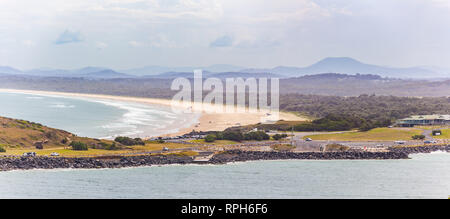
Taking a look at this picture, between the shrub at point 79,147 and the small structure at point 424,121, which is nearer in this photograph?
the shrub at point 79,147

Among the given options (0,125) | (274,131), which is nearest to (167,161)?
(0,125)

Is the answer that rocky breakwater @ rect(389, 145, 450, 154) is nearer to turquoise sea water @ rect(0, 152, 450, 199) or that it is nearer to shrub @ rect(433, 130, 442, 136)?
shrub @ rect(433, 130, 442, 136)

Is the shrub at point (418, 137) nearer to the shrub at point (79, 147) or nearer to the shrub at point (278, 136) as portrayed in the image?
the shrub at point (278, 136)

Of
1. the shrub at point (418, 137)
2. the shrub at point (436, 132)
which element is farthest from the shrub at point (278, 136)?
the shrub at point (436, 132)

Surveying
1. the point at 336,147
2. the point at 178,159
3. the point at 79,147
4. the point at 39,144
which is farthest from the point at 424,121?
the point at 39,144

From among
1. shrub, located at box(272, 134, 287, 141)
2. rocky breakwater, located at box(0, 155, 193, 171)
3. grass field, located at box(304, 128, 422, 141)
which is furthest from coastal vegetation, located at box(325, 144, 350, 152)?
rocky breakwater, located at box(0, 155, 193, 171)

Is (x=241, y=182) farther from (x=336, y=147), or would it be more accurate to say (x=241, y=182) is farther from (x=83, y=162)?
(x=336, y=147)

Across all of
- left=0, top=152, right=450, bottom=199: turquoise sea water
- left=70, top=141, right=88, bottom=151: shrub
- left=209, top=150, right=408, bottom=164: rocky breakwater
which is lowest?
left=0, top=152, right=450, bottom=199: turquoise sea water
